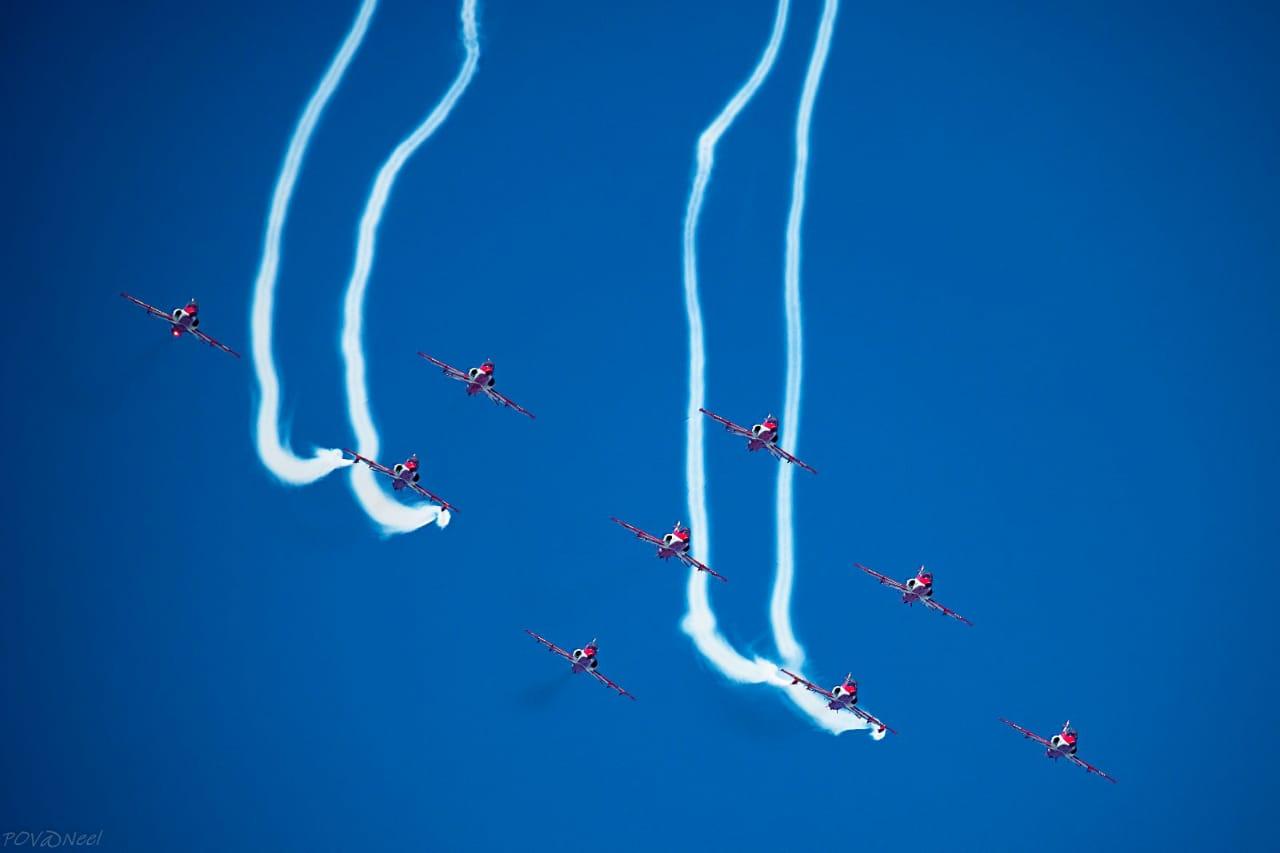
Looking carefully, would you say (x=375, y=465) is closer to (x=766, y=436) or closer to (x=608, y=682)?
(x=608, y=682)

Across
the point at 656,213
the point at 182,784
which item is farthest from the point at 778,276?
the point at 182,784

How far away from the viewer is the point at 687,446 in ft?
160

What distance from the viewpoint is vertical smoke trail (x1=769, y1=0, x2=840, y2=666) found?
154 ft

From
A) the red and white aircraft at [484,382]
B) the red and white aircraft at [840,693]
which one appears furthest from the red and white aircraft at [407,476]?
the red and white aircraft at [840,693]

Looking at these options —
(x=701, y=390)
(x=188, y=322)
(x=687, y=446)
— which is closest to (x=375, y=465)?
(x=188, y=322)

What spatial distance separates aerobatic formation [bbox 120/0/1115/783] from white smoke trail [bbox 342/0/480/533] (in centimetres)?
3

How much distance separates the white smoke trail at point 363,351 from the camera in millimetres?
46219

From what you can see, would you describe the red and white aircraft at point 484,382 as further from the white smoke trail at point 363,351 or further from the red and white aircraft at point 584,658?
the red and white aircraft at point 584,658

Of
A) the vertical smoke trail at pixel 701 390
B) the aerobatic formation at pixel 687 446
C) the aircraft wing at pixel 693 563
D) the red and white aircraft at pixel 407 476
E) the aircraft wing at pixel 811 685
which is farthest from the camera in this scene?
the vertical smoke trail at pixel 701 390

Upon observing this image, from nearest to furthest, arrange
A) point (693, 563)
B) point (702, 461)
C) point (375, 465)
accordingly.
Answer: point (375, 465) → point (693, 563) → point (702, 461)

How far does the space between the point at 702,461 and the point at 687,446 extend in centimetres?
72

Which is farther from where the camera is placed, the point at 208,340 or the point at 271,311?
the point at 271,311

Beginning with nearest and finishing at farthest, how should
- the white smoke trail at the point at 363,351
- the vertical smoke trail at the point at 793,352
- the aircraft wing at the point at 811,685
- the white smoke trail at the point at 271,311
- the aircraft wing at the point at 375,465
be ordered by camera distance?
the aircraft wing at the point at 375,465, the aircraft wing at the point at 811,685, the white smoke trail at the point at 363,351, the white smoke trail at the point at 271,311, the vertical smoke trail at the point at 793,352

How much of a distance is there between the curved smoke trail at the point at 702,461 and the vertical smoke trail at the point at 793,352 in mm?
1123
